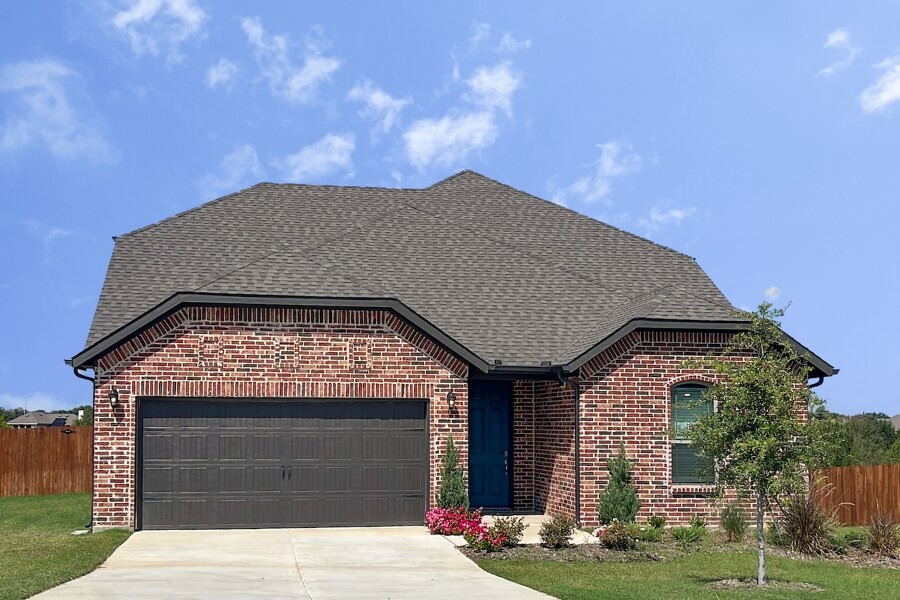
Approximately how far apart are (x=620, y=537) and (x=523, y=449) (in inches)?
224

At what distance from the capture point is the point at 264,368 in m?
18.8

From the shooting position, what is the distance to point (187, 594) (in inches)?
472

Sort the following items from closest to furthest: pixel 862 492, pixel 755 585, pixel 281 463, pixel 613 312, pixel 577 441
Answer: pixel 755 585, pixel 281 463, pixel 577 441, pixel 613 312, pixel 862 492

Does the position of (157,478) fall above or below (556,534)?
above

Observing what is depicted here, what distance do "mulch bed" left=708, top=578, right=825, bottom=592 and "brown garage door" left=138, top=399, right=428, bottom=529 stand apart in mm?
6896

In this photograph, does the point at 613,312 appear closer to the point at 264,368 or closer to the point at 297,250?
the point at 297,250

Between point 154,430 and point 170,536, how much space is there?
1.97 metres

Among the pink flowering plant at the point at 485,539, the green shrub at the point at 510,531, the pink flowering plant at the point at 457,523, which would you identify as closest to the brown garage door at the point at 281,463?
the pink flowering plant at the point at 457,523

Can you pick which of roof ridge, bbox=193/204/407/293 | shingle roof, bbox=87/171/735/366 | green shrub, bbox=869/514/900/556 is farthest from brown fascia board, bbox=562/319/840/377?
roof ridge, bbox=193/204/407/293

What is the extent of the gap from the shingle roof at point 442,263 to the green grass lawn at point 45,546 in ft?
11.8

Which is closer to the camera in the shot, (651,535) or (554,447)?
(651,535)

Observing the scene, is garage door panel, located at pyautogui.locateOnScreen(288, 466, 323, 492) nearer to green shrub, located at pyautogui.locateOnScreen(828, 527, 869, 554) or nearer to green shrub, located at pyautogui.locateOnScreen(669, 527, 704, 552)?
green shrub, located at pyautogui.locateOnScreen(669, 527, 704, 552)

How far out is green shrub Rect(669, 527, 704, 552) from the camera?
664 inches

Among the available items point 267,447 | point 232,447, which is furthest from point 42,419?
point 267,447
